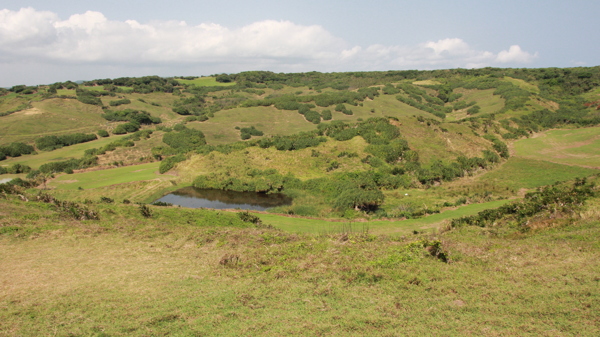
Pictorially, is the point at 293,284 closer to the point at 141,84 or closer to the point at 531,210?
the point at 531,210

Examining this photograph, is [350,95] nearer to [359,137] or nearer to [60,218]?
[359,137]

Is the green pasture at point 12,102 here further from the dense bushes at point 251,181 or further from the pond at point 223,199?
the pond at point 223,199

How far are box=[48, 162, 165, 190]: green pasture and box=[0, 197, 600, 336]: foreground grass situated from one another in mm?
30741

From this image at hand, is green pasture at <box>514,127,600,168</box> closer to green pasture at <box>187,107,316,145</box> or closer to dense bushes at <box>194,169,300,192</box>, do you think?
dense bushes at <box>194,169,300,192</box>

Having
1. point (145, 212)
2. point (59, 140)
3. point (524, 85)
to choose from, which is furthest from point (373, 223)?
point (524, 85)

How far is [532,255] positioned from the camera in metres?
13.2

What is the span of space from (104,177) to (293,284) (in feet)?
157

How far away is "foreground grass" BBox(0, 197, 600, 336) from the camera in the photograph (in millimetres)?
9203

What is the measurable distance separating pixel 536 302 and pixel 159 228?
58.9 ft

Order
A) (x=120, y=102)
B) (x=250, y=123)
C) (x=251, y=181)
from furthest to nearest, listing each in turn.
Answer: (x=120, y=102) < (x=250, y=123) < (x=251, y=181)

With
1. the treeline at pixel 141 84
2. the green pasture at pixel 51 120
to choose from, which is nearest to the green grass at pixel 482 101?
the green pasture at pixel 51 120

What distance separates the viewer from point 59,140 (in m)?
76.3

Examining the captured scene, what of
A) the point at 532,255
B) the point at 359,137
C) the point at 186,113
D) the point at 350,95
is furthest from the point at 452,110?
the point at 532,255

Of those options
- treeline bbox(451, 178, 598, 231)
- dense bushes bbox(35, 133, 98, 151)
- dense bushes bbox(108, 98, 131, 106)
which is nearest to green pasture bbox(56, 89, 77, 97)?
dense bushes bbox(108, 98, 131, 106)
